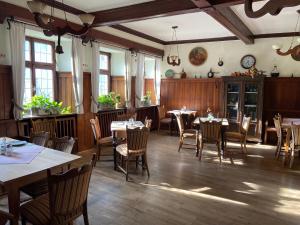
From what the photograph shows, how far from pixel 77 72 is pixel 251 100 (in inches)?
185

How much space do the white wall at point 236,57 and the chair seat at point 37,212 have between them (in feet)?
21.4

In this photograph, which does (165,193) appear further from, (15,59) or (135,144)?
(15,59)

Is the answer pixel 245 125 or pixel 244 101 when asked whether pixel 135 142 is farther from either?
pixel 244 101

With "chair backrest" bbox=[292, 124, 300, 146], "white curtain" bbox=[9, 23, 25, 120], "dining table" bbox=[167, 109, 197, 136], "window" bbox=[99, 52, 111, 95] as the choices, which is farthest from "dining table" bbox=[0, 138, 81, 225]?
"dining table" bbox=[167, 109, 197, 136]

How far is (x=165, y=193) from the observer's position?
11.2 ft

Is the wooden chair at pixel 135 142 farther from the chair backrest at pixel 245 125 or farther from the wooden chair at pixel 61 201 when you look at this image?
the chair backrest at pixel 245 125

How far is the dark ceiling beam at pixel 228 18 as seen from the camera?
3655 mm

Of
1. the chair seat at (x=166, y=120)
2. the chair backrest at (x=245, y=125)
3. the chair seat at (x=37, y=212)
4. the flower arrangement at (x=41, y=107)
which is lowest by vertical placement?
the chair seat at (x=37, y=212)

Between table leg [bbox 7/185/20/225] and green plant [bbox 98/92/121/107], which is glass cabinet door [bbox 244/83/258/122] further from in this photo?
table leg [bbox 7/185/20/225]

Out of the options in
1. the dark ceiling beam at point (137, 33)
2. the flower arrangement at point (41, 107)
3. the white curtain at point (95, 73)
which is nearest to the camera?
the flower arrangement at point (41, 107)

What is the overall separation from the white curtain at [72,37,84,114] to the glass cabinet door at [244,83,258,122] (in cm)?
441

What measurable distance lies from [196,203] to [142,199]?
71 centimetres

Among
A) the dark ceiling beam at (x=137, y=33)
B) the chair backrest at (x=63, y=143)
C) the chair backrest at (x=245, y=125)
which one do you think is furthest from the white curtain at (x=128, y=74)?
the chair backrest at (x=63, y=143)

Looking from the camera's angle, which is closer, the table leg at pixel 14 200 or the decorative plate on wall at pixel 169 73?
the table leg at pixel 14 200
